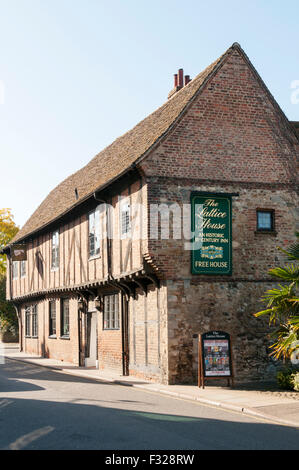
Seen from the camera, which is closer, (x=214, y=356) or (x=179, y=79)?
(x=214, y=356)

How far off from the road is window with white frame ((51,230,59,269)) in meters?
12.0

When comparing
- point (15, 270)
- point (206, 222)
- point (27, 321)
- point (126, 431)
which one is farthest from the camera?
point (15, 270)

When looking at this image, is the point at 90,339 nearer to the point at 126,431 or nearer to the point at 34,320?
the point at 34,320

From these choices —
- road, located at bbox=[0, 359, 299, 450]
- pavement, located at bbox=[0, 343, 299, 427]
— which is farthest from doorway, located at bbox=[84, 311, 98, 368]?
road, located at bbox=[0, 359, 299, 450]

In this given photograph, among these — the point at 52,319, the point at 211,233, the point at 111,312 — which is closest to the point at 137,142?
the point at 211,233

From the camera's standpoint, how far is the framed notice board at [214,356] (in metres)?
16.1

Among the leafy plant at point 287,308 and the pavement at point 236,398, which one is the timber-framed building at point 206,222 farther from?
the leafy plant at point 287,308

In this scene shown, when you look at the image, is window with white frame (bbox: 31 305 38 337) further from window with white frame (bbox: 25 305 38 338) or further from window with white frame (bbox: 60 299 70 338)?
window with white frame (bbox: 60 299 70 338)

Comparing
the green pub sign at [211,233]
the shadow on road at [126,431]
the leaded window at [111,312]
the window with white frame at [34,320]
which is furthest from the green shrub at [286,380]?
the window with white frame at [34,320]

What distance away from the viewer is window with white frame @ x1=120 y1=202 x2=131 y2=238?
760 inches

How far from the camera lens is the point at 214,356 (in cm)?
1628

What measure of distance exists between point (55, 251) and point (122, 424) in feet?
59.4

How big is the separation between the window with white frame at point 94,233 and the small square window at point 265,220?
5.93 m
